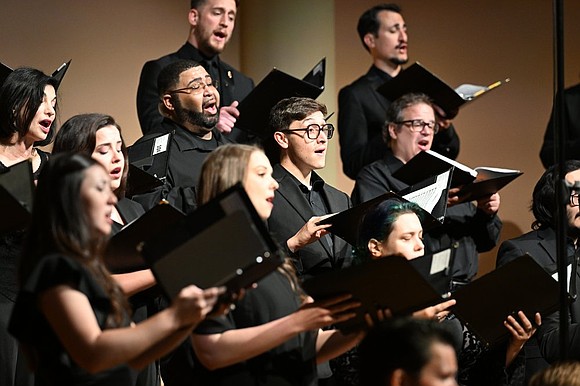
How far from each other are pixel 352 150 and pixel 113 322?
305 cm

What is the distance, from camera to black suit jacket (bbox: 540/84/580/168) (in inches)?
223

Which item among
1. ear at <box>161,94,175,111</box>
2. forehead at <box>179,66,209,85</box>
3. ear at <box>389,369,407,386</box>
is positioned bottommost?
ear at <box>389,369,407,386</box>

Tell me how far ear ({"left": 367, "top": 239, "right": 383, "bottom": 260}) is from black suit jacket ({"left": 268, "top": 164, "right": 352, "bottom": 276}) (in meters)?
0.39

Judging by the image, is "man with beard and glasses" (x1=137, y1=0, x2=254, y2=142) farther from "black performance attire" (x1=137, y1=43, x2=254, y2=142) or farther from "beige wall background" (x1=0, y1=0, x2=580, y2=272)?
"beige wall background" (x1=0, y1=0, x2=580, y2=272)

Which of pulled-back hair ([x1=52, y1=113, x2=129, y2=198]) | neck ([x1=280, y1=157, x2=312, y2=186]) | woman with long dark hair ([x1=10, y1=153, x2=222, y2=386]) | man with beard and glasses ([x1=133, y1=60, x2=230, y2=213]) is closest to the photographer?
woman with long dark hair ([x1=10, y1=153, x2=222, y2=386])

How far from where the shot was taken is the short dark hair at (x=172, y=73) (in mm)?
4828

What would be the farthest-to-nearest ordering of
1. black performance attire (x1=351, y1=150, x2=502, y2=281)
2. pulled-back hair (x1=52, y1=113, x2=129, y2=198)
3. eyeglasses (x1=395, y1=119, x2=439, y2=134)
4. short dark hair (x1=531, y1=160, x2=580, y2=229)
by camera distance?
eyeglasses (x1=395, y1=119, x2=439, y2=134) → black performance attire (x1=351, y1=150, x2=502, y2=281) → short dark hair (x1=531, y1=160, x2=580, y2=229) → pulled-back hair (x1=52, y1=113, x2=129, y2=198)

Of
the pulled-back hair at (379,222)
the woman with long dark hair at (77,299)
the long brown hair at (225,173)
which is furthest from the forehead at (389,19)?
the woman with long dark hair at (77,299)

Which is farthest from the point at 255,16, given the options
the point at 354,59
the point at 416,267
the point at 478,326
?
the point at 416,267

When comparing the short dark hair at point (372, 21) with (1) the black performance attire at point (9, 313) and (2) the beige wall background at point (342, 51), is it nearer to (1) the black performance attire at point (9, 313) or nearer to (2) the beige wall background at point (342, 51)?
(2) the beige wall background at point (342, 51)

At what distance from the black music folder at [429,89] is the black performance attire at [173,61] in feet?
2.23

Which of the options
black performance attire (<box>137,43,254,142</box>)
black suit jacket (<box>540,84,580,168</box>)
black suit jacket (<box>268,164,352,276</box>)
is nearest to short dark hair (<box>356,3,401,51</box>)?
black performance attire (<box>137,43,254,142</box>)

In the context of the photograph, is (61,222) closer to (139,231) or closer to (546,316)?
(139,231)

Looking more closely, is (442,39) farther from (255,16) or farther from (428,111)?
(428,111)
